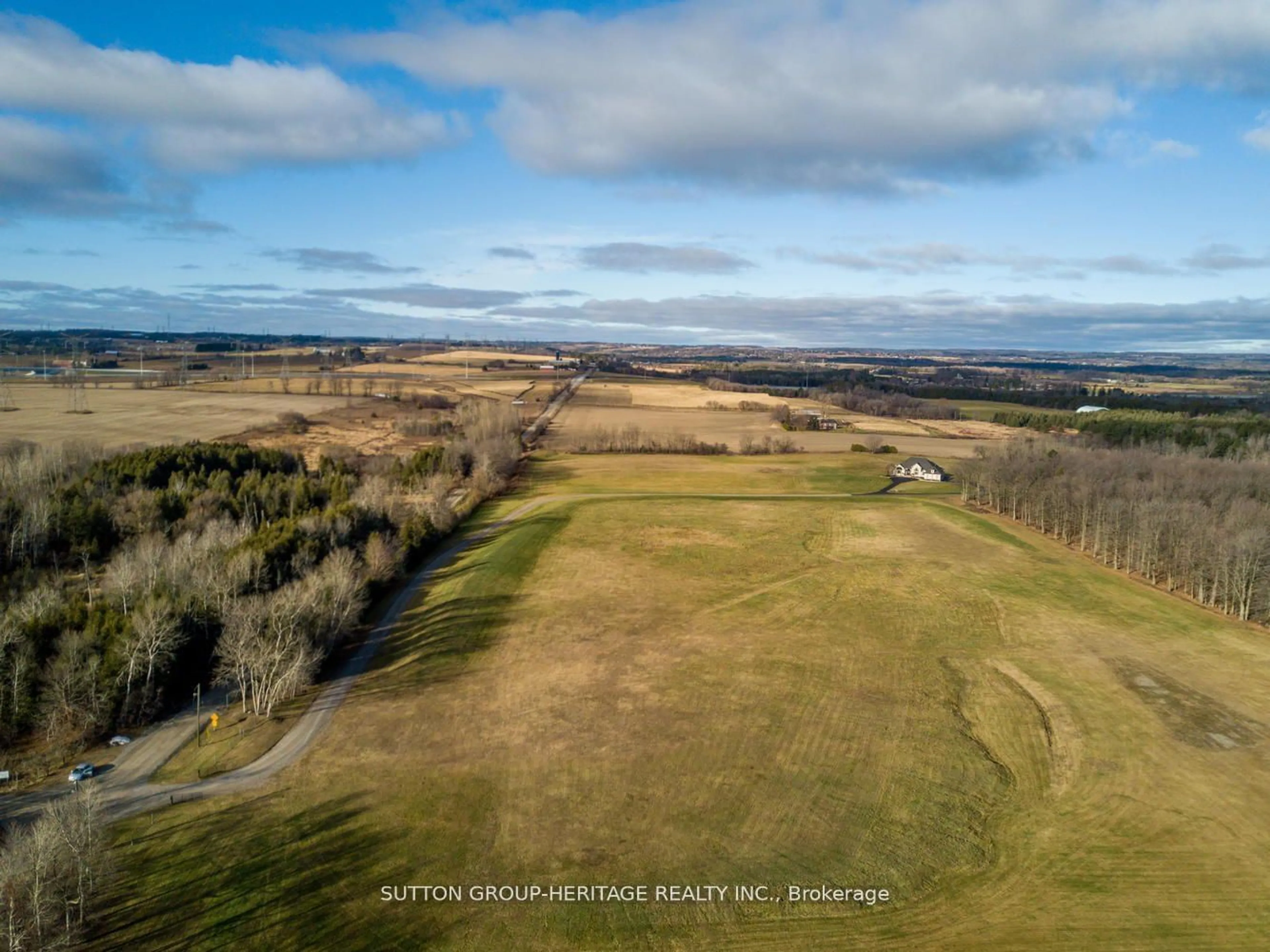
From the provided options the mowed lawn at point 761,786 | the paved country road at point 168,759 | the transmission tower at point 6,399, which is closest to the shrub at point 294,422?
the transmission tower at point 6,399

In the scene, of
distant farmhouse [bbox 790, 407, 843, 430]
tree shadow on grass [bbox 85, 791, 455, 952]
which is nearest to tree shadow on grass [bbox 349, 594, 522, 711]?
tree shadow on grass [bbox 85, 791, 455, 952]

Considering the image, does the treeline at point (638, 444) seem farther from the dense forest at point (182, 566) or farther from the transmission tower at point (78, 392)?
the transmission tower at point (78, 392)

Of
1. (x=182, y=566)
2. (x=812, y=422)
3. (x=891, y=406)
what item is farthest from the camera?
(x=891, y=406)

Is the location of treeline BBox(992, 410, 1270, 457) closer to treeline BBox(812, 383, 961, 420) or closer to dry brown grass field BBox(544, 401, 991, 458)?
treeline BBox(812, 383, 961, 420)

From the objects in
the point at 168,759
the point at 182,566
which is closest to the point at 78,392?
the point at 182,566

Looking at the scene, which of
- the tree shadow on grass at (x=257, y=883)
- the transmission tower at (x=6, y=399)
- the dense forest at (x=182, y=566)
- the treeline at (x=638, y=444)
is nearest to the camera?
the tree shadow on grass at (x=257, y=883)

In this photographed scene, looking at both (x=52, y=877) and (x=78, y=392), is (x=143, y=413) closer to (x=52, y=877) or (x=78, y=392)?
(x=78, y=392)

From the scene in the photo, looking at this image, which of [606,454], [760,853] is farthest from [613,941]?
[606,454]

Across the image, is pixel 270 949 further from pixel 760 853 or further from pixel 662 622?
pixel 662 622
